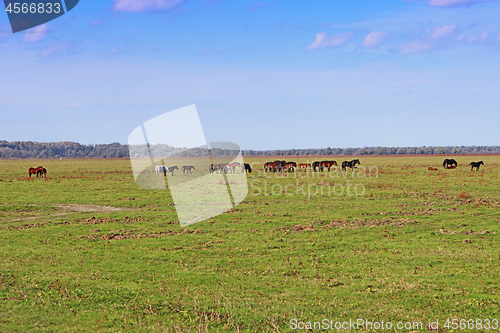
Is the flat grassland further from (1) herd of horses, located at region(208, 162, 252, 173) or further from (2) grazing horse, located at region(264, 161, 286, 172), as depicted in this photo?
(2) grazing horse, located at region(264, 161, 286, 172)

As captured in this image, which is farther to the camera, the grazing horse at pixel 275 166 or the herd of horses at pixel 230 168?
the grazing horse at pixel 275 166

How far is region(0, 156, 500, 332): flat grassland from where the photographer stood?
9430 millimetres

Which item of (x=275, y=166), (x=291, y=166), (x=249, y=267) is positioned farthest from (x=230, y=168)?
(x=249, y=267)

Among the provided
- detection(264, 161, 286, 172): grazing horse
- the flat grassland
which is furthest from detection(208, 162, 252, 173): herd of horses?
the flat grassland

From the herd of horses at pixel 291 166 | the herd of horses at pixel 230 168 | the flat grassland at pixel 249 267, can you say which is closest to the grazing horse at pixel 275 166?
the herd of horses at pixel 291 166

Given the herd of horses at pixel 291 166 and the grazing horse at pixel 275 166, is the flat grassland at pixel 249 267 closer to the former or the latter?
the herd of horses at pixel 291 166

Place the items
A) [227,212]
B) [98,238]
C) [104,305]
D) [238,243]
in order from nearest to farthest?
[104,305], [238,243], [98,238], [227,212]

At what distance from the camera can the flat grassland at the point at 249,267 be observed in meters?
9.43

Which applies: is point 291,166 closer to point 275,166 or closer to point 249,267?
point 275,166

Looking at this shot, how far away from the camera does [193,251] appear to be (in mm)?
15375

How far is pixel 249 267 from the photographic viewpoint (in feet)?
43.4

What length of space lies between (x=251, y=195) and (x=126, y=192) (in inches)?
425

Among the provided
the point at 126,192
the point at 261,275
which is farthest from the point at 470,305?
the point at 126,192

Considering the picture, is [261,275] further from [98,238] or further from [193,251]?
[98,238]
